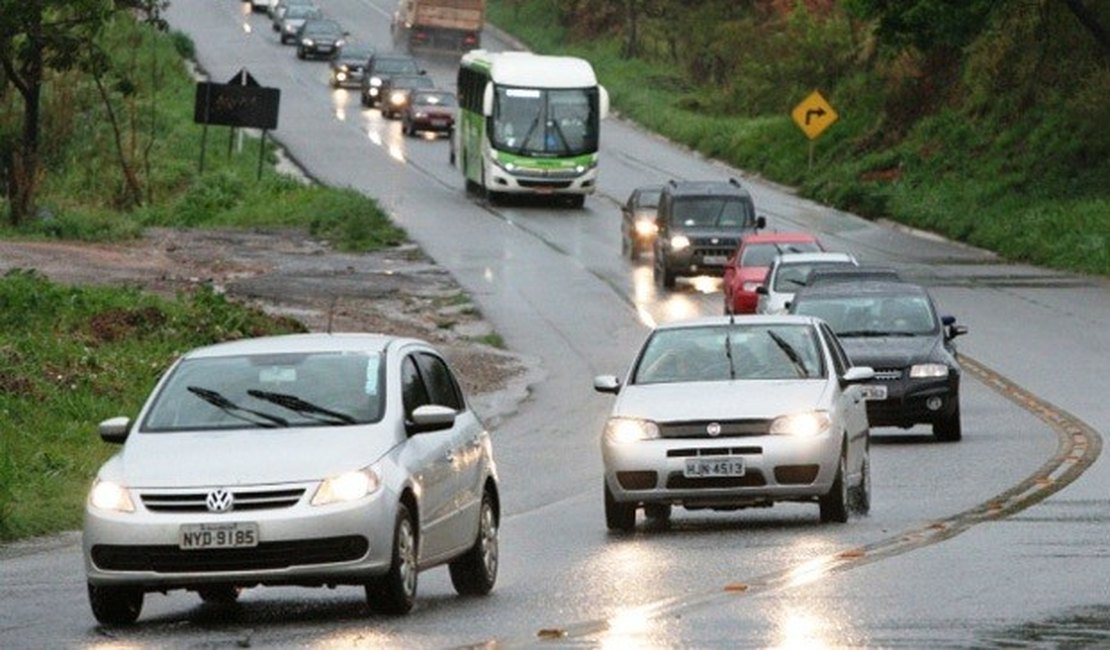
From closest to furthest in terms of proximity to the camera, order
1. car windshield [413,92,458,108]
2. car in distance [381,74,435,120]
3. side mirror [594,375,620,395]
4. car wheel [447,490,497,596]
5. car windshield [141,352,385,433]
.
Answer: car windshield [141,352,385,433]
car wheel [447,490,497,596]
side mirror [594,375,620,395]
car windshield [413,92,458,108]
car in distance [381,74,435,120]

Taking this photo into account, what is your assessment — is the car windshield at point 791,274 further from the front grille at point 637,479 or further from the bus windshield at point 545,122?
the bus windshield at point 545,122

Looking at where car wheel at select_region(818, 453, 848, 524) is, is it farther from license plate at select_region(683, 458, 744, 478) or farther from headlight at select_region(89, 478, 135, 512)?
headlight at select_region(89, 478, 135, 512)

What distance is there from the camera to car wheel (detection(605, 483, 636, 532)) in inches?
781

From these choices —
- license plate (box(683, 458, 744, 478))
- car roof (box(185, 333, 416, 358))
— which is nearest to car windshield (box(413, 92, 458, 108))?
license plate (box(683, 458, 744, 478))

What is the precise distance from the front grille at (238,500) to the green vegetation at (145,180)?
129 feet

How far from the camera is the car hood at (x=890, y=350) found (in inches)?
1099

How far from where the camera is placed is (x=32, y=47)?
180 ft

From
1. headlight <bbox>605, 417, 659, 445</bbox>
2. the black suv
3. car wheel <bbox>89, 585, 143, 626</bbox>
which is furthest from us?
the black suv

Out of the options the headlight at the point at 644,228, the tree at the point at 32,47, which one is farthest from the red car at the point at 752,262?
the tree at the point at 32,47

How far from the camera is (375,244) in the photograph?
2288 inches

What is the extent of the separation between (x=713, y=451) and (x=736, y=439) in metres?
0.17

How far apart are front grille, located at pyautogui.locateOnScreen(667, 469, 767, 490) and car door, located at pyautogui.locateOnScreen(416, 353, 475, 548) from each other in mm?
2950

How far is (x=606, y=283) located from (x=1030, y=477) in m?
29.1

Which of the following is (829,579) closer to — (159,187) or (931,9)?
(931,9)
